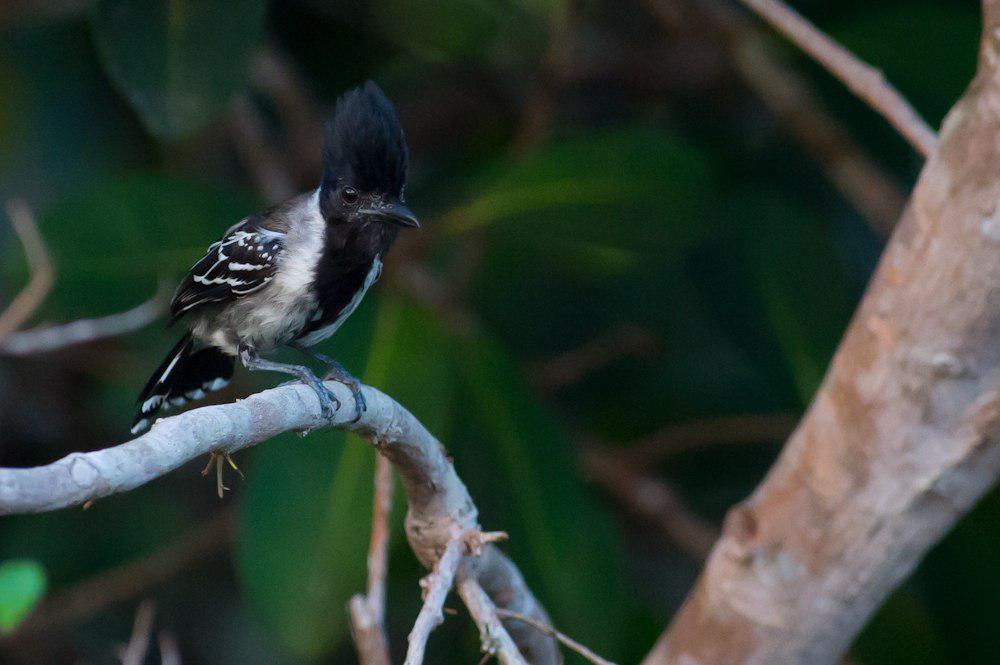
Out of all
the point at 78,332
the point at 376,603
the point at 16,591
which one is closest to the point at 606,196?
the point at 78,332

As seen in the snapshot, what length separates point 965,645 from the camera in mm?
3730

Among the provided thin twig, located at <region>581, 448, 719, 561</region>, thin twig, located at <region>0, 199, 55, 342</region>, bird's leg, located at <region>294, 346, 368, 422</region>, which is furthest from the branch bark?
thin twig, located at <region>0, 199, 55, 342</region>

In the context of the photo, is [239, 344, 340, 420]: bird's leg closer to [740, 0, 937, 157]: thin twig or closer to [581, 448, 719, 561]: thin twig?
[740, 0, 937, 157]: thin twig

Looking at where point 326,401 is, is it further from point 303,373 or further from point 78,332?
point 78,332

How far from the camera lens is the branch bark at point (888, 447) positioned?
2.33 m

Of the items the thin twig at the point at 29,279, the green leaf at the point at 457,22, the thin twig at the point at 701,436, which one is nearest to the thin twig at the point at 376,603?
the thin twig at the point at 29,279

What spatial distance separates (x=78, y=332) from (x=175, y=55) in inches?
32.8

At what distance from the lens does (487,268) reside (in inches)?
161

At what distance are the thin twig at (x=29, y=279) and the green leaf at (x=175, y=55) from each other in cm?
44

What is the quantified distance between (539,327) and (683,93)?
45.4 inches

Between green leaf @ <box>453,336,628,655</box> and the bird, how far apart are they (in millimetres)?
841

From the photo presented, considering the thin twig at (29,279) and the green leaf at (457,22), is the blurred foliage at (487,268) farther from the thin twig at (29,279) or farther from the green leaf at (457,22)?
the thin twig at (29,279)

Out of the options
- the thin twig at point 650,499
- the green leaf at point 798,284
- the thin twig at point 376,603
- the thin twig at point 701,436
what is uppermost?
the green leaf at point 798,284

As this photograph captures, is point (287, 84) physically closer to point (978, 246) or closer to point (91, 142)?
point (91, 142)
